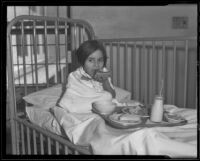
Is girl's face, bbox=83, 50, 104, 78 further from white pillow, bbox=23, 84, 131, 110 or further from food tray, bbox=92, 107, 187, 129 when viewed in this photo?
food tray, bbox=92, 107, 187, 129

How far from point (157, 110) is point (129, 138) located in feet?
0.83

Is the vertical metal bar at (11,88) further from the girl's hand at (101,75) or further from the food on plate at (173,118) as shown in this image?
the food on plate at (173,118)

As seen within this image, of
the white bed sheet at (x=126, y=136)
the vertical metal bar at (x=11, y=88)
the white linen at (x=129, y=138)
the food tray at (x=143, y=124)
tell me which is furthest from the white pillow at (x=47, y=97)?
the food tray at (x=143, y=124)

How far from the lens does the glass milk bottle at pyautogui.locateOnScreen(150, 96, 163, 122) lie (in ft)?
3.76

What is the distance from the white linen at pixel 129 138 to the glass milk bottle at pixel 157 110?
0.09m

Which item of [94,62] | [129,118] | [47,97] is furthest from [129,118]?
[47,97]

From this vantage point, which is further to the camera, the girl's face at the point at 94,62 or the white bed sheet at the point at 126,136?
the girl's face at the point at 94,62

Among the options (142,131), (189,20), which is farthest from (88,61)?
(189,20)

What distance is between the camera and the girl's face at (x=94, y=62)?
5.01 ft

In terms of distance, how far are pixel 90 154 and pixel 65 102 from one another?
0.40 meters

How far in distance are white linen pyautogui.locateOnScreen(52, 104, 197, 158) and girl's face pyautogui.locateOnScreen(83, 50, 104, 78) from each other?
0.36 meters

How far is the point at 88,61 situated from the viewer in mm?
1541

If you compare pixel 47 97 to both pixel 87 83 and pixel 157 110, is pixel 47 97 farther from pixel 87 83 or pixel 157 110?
pixel 157 110

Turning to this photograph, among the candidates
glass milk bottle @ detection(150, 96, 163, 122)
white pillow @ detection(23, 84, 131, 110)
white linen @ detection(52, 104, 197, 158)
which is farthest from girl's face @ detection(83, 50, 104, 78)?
glass milk bottle @ detection(150, 96, 163, 122)
